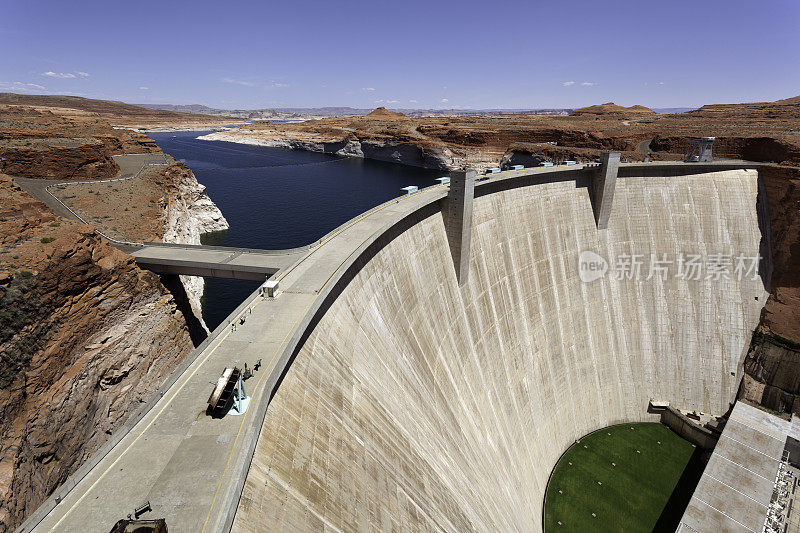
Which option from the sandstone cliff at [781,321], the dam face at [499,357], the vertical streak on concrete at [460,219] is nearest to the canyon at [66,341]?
the dam face at [499,357]

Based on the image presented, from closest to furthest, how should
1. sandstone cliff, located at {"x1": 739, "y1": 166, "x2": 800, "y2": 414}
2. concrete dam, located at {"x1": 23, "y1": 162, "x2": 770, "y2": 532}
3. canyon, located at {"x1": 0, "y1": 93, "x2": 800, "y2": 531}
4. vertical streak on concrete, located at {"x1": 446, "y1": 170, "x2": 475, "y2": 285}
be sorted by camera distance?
concrete dam, located at {"x1": 23, "y1": 162, "x2": 770, "y2": 532} < canyon, located at {"x1": 0, "y1": 93, "x2": 800, "y2": 531} < vertical streak on concrete, located at {"x1": 446, "y1": 170, "x2": 475, "y2": 285} < sandstone cliff, located at {"x1": 739, "y1": 166, "x2": 800, "y2": 414}

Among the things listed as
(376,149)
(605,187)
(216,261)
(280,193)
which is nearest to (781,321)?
(605,187)

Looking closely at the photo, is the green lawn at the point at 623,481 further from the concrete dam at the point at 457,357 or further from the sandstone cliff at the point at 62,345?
the sandstone cliff at the point at 62,345

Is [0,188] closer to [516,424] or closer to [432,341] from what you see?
[432,341]

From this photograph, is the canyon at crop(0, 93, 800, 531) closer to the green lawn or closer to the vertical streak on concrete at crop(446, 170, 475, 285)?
the vertical streak on concrete at crop(446, 170, 475, 285)

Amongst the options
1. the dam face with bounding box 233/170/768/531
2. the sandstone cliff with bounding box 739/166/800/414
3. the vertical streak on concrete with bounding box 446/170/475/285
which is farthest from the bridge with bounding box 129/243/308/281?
the sandstone cliff with bounding box 739/166/800/414

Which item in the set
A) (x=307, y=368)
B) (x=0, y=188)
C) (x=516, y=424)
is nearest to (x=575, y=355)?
(x=516, y=424)

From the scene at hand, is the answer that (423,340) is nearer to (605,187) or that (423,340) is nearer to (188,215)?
(605,187)

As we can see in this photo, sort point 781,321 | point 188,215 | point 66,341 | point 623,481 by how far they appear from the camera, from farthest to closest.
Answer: point 188,215, point 781,321, point 623,481, point 66,341
